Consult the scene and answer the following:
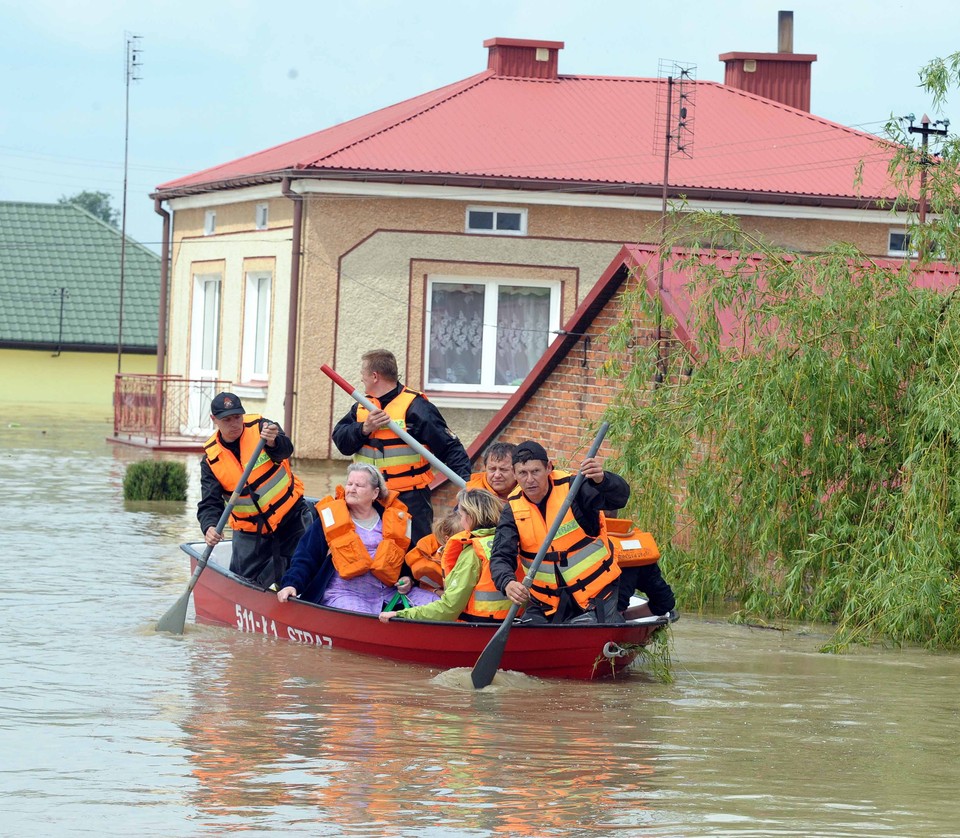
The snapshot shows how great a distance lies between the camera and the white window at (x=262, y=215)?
27.9 meters

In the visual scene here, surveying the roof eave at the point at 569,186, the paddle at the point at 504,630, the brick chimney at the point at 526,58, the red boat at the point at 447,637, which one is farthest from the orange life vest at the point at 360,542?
the brick chimney at the point at 526,58

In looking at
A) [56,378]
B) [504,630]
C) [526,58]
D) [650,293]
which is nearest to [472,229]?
[526,58]

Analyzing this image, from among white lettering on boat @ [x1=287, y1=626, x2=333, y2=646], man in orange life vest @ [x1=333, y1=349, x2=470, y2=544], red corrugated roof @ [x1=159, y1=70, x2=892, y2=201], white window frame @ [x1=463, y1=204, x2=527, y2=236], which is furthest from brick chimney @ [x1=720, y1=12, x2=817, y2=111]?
white lettering on boat @ [x1=287, y1=626, x2=333, y2=646]

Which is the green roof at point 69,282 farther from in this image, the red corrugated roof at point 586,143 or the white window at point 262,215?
the white window at point 262,215

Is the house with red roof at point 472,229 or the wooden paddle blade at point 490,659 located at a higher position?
the house with red roof at point 472,229

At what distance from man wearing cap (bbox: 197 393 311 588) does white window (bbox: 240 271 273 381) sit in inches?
618

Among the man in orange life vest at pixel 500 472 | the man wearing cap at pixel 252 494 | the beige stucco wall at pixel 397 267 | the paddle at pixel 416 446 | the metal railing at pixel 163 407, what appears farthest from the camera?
the metal railing at pixel 163 407

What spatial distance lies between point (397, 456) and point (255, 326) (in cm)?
1658

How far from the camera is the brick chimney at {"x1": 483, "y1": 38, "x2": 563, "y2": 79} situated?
97.6 feet

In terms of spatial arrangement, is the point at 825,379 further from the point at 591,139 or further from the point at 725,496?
the point at 591,139

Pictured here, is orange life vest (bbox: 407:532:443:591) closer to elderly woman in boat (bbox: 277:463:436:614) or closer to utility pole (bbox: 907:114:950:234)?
elderly woman in boat (bbox: 277:463:436:614)

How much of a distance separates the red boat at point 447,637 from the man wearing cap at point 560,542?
0.69 feet

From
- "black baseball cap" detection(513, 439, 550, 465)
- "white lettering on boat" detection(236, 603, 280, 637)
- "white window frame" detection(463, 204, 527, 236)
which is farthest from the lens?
"white window frame" detection(463, 204, 527, 236)

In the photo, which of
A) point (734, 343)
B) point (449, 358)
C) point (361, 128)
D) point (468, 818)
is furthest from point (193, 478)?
point (468, 818)
